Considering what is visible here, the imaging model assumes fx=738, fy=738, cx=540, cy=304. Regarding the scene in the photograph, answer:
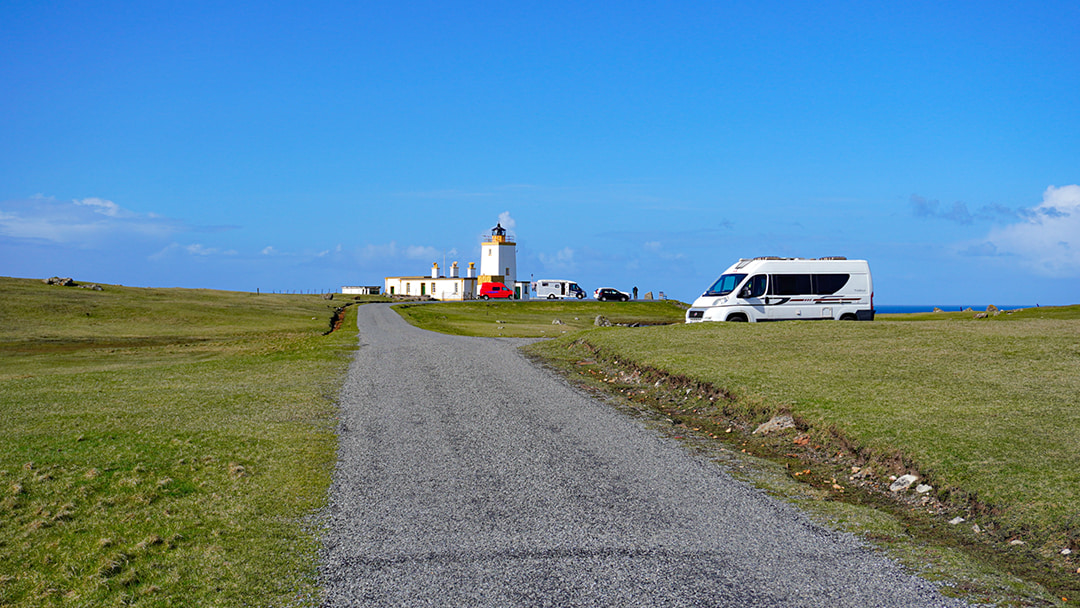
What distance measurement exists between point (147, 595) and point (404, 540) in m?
2.26

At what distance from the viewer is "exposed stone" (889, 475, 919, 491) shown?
9289mm

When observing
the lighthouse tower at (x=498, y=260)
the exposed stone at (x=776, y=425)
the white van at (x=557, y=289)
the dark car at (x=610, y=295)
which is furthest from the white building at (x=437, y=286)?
the exposed stone at (x=776, y=425)

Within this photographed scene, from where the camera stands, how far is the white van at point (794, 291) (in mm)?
32250

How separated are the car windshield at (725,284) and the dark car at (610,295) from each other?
55.0 m

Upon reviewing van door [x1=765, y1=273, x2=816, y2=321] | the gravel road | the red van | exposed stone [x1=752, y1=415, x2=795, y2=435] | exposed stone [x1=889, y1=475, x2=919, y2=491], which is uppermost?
the red van

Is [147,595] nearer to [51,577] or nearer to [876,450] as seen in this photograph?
[51,577]

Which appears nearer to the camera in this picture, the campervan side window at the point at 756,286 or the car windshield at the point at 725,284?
the campervan side window at the point at 756,286

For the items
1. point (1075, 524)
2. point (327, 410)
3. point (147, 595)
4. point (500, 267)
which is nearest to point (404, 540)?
point (147, 595)

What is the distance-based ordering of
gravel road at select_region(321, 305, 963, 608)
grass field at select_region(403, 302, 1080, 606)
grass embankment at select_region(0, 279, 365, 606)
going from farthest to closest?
grass field at select_region(403, 302, 1080, 606), grass embankment at select_region(0, 279, 365, 606), gravel road at select_region(321, 305, 963, 608)

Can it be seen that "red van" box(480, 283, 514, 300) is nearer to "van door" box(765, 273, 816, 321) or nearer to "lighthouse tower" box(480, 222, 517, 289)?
"lighthouse tower" box(480, 222, 517, 289)

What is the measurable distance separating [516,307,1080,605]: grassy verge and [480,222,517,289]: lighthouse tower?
87.0m

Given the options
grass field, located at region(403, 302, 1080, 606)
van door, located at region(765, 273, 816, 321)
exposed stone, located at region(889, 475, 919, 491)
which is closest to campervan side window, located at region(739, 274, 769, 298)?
van door, located at region(765, 273, 816, 321)

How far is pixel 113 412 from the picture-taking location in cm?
1435

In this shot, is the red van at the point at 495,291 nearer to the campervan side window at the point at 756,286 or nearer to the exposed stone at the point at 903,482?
the campervan side window at the point at 756,286
